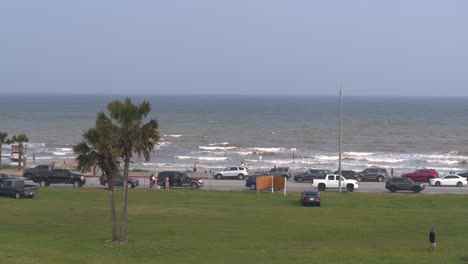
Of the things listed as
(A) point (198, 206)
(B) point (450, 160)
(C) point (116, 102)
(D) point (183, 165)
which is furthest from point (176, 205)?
(B) point (450, 160)

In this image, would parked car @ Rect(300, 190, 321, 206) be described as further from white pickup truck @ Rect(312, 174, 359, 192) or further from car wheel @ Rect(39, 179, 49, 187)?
car wheel @ Rect(39, 179, 49, 187)

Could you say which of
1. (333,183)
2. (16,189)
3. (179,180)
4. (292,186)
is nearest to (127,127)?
(16,189)

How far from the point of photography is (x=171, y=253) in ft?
89.5

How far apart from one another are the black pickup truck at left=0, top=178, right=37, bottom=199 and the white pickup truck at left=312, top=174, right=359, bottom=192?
21747 mm

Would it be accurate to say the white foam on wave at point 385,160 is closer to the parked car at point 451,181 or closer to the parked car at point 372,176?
the parked car at point 372,176

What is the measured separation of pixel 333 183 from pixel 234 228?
22.9 m

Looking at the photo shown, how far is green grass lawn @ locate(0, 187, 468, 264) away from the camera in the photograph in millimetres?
26938

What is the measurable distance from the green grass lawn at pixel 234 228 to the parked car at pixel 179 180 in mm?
5209

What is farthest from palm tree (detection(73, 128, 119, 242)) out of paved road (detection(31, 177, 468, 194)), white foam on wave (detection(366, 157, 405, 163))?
white foam on wave (detection(366, 157, 405, 163))

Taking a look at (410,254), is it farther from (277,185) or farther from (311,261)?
(277,185)

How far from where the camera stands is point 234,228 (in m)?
34.3

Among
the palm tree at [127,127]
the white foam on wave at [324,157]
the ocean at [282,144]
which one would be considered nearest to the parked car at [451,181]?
the ocean at [282,144]

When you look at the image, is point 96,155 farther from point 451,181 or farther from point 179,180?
point 451,181

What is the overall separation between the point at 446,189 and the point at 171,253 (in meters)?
36.5
